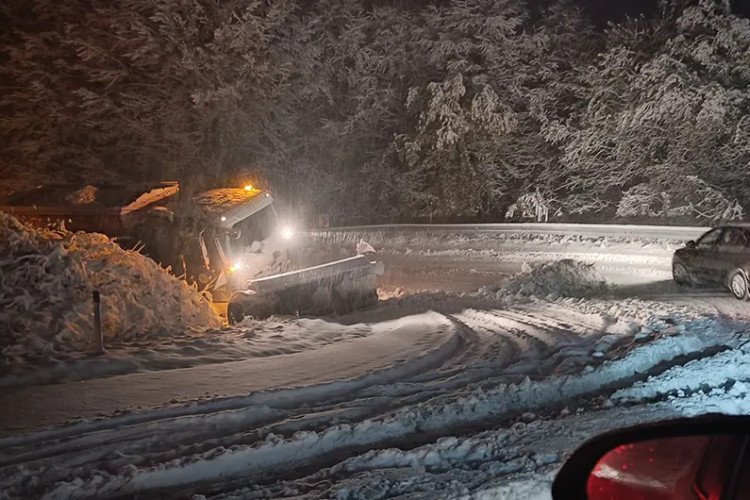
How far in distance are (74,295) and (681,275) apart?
1253cm

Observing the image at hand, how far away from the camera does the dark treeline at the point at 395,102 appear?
28.4m

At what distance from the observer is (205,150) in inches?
1325

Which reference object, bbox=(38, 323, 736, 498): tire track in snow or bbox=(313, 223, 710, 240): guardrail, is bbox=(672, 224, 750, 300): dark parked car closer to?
bbox=(38, 323, 736, 498): tire track in snow

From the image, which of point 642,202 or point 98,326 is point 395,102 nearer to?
point 642,202

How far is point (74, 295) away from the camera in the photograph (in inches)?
418

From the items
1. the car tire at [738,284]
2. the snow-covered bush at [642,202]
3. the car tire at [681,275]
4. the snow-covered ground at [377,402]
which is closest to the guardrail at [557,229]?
the snow-covered bush at [642,202]

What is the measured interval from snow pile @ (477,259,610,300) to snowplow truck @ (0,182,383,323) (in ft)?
10.0

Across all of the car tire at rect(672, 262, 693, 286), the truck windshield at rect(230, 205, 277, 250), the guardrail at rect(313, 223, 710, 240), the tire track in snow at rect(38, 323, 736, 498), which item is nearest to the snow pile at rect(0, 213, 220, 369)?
the truck windshield at rect(230, 205, 277, 250)

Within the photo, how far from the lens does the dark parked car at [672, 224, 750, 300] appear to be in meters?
14.4

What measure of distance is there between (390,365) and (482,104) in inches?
972

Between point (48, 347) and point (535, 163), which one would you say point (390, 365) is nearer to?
point (48, 347)

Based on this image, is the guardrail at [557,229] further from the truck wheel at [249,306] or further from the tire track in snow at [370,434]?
the tire track in snow at [370,434]

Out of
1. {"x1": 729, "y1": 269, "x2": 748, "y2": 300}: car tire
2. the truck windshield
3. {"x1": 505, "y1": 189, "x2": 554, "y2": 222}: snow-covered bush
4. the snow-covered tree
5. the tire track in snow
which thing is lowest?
{"x1": 729, "y1": 269, "x2": 748, "y2": 300}: car tire

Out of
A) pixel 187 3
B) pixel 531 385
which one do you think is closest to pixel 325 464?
pixel 531 385
